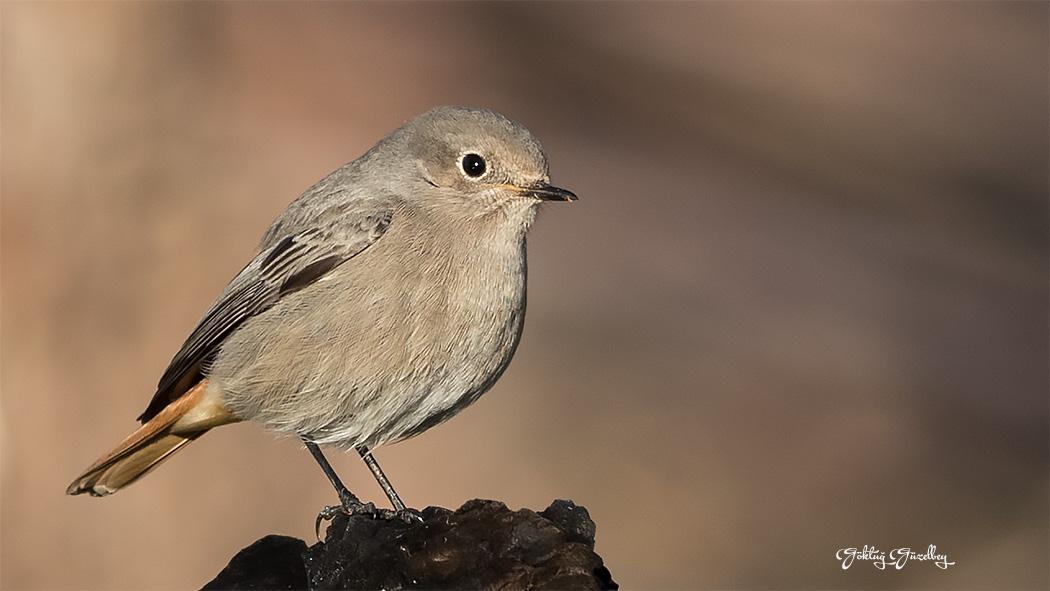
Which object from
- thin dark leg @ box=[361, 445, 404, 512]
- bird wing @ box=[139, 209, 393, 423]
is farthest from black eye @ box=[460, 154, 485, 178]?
thin dark leg @ box=[361, 445, 404, 512]

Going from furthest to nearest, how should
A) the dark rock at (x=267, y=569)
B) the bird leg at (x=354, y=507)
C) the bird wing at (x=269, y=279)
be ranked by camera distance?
1. the bird wing at (x=269, y=279)
2. the bird leg at (x=354, y=507)
3. the dark rock at (x=267, y=569)

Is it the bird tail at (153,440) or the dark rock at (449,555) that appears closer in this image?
the dark rock at (449,555)

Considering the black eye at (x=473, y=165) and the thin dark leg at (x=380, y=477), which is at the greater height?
the black eye at (x=473, y=165)

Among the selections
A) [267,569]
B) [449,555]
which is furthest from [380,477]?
[449,555]

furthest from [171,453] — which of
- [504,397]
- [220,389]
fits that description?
[504,397]

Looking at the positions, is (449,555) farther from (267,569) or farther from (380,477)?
(380,477)

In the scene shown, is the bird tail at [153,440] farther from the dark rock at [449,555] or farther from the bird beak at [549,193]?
the bird beak at [549,193]

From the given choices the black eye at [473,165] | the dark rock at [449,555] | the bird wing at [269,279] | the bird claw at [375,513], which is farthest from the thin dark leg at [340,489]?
the black eye at [473,165]
